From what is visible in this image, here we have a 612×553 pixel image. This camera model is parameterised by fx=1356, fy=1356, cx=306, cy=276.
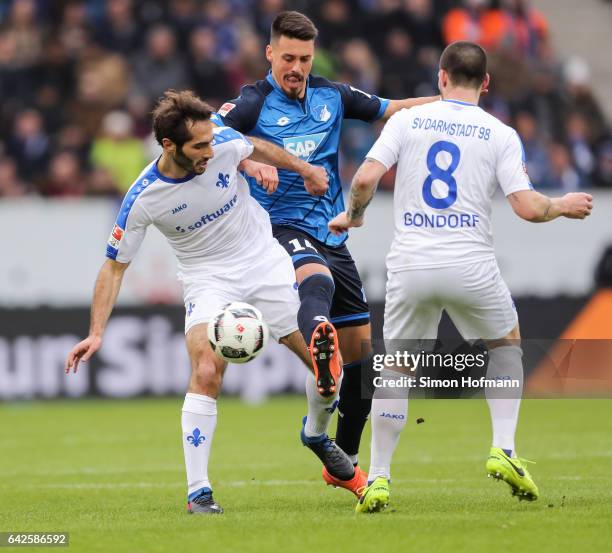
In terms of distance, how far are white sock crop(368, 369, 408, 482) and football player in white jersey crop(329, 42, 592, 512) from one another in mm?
172

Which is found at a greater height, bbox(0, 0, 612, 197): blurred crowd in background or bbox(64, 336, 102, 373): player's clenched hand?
bbox(0, 0, 612, 197): blurred crowd in background

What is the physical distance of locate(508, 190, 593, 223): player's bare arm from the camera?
688 cm

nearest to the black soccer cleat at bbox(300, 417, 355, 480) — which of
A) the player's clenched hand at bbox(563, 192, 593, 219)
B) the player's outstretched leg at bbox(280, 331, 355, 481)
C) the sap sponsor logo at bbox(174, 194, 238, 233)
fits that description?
the player's outstretched leg at bbox(280, 331, 355, 481)

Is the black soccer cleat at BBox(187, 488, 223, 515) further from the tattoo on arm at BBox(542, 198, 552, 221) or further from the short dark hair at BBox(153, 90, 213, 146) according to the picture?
the tattoo on arm at BBox(542, 198, 552, 221)

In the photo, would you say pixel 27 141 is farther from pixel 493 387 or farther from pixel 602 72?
pixel 493 387

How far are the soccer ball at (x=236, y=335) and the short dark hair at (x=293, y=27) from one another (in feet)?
6.00

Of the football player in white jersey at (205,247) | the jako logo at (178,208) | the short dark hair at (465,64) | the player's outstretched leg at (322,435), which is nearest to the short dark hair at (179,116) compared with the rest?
the football player in white jersey at (205,247)

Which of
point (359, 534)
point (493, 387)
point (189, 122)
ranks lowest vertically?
point (359, 534)

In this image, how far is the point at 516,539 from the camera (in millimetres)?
6145

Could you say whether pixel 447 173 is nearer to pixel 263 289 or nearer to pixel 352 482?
pixel 263 289

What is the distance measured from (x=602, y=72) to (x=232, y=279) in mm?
15047

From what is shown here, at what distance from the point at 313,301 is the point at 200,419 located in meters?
0.91

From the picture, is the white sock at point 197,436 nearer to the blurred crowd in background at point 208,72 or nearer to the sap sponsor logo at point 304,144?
the sap sponsor logo at point 304,144

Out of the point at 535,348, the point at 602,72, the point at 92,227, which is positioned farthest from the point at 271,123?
the point at 602,72
